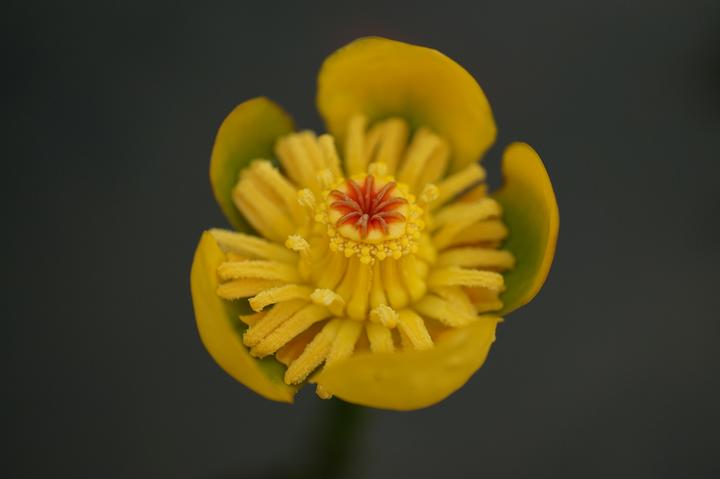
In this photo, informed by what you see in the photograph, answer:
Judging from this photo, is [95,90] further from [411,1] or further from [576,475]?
[576,475]

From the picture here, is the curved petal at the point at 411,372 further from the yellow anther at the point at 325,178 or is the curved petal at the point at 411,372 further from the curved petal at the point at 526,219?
the yellow anther at the point at 325,178

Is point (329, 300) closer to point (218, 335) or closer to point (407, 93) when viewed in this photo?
point (218, 335)

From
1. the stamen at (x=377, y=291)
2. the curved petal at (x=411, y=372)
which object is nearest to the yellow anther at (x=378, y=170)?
the stamen at (x=377, y=291)

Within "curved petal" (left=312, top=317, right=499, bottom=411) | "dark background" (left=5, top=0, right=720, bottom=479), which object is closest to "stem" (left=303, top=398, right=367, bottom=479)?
"dark background" (left=5, top=0, right=720, bottom=479)

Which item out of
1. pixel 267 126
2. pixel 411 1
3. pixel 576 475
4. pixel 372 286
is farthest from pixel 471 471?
pixel 411 1

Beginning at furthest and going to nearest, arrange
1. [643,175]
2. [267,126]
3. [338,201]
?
[643,175], [267,126], [338,201]

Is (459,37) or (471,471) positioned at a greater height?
(459,37)

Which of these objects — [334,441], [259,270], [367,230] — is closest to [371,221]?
[367,230]

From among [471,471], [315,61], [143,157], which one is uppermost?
[315,61]
